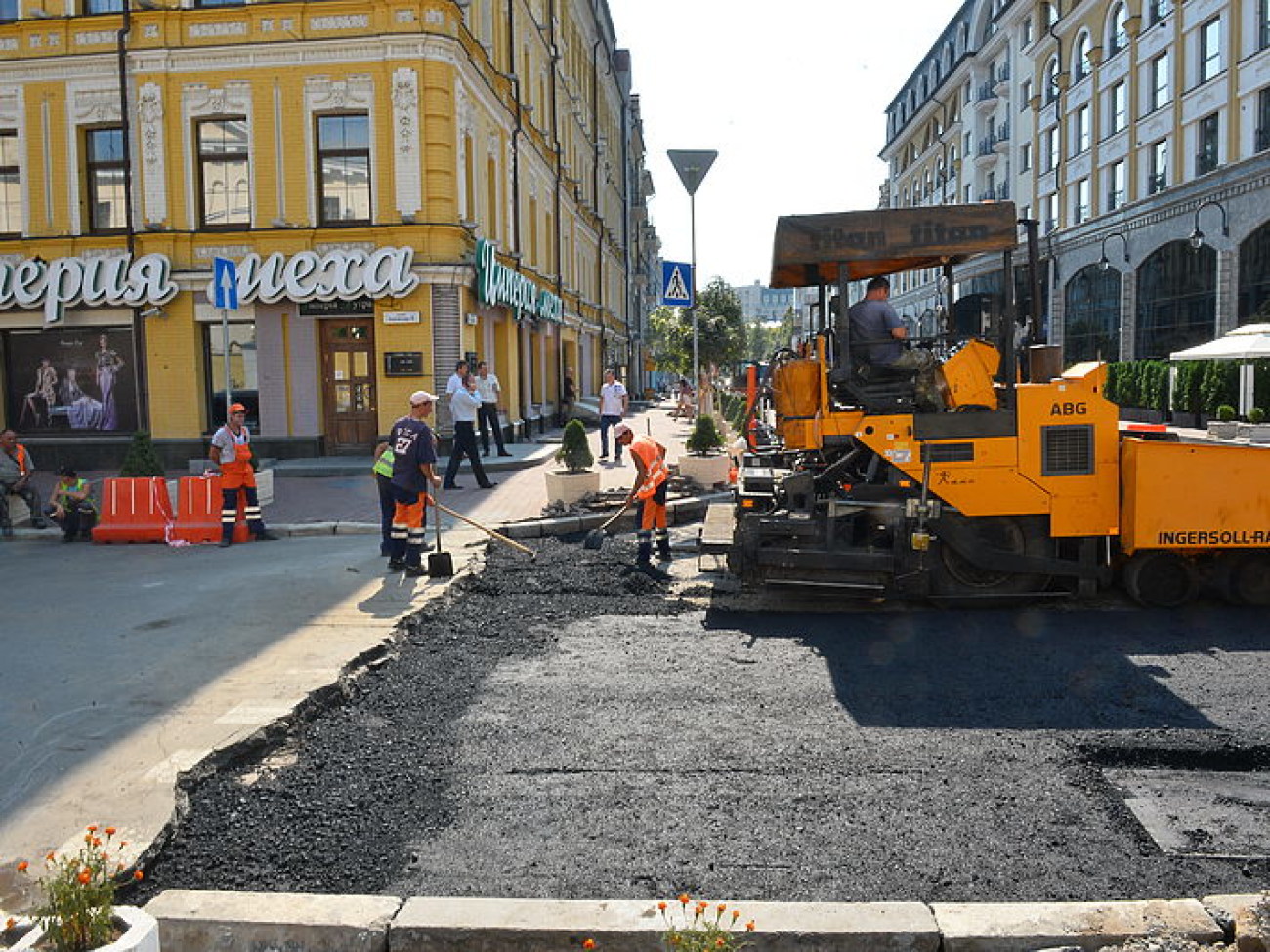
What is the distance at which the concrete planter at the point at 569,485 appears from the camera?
42.3 feet

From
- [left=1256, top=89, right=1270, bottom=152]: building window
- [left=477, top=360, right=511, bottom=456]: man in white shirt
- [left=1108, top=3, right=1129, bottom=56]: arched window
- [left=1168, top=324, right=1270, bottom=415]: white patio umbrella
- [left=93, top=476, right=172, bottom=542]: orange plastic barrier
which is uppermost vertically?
[left=1108, top=3, right=1129, bottom=56]: arched window

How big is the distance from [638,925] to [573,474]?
981cm

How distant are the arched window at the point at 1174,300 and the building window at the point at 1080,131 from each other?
8442mm

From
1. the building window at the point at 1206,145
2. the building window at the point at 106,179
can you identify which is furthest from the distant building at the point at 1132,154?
the building window at the point at 106,179

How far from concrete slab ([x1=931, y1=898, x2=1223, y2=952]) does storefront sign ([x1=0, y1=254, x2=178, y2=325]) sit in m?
19.3

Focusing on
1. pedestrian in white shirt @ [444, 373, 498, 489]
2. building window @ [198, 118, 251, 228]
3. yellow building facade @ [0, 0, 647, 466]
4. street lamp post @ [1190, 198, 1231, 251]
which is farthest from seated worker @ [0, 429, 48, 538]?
street lamp post @ [1190, 198, 1231, 251]

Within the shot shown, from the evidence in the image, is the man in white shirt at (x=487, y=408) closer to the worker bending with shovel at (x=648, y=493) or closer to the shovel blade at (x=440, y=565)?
the worker bending with shovel at (x=648, y=493)

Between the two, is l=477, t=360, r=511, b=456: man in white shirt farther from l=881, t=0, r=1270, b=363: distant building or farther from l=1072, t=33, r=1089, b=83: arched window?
l=1072, t=33, r=1089, b=83: arched window

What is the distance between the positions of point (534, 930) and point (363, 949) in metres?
0.56

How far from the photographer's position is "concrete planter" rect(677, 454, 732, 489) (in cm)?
1423

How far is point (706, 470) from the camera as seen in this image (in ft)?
46.7

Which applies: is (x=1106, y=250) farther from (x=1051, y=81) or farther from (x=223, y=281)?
(x=223, y=281)

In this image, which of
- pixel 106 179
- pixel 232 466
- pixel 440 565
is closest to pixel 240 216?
pixel 106 179

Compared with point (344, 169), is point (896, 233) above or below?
below
